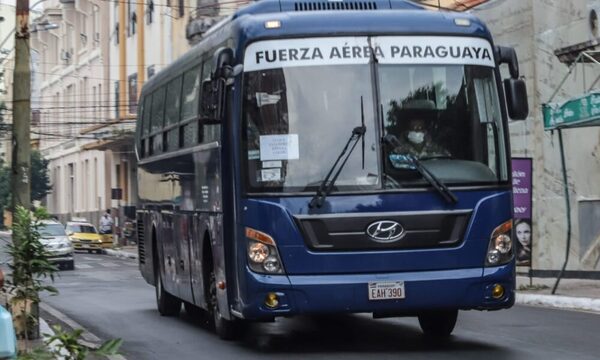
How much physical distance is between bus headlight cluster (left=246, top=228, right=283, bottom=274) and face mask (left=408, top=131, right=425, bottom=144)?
5.35 feet

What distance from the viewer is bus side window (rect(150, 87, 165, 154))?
18.0 metres

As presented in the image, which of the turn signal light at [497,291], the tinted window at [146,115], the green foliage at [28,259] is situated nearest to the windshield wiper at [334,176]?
the turn signal light at [497,291]

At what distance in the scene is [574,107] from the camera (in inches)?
811

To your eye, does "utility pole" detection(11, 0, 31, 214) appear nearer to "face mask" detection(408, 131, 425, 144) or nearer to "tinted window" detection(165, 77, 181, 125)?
"tinted window" detection(165, 77, 181, 125)

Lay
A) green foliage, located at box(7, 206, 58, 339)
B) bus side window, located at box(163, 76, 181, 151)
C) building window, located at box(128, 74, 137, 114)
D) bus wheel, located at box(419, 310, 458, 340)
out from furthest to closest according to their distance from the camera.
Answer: building window, located at box(128, 74, 137, 114)
bus side window, located at box(163, 76, 181, 151)
bus wheel, located at box(419, 310, 458, 340)
green foliage, located at box(7, 206, 58, 339)

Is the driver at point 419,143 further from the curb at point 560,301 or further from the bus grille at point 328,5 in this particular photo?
the curb at point 560,301

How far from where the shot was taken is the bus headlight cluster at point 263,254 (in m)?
12.2

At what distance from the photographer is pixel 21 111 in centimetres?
1445

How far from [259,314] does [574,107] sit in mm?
9861

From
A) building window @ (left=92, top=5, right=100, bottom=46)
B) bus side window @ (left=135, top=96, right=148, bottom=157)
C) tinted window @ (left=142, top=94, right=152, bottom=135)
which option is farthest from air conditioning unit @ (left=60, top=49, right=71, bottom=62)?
tinted window @ (left=142, top=94, right=152, bottom=135)

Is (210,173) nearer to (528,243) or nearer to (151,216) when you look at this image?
(151,216)

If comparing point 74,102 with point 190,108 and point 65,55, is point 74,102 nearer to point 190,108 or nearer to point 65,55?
point 65,55

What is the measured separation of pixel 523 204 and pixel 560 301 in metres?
3.19

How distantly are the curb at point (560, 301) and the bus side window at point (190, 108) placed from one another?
6824 mm
